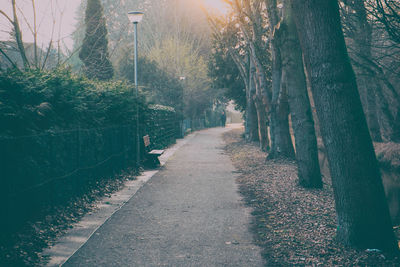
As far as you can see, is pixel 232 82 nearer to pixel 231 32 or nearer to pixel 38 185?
pixel 231 32

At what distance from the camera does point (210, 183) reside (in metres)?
11.3

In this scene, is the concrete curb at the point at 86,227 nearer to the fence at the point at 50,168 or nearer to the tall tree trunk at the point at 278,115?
the fence at the point at 50,168

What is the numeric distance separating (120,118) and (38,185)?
6.05 metres

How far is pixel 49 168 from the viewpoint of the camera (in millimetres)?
6750

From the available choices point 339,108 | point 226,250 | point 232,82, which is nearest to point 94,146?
point 226,250

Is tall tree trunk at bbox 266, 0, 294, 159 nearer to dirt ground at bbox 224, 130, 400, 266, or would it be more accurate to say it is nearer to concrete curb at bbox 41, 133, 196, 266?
dirt ground at bbox 224, 130, 400, 266

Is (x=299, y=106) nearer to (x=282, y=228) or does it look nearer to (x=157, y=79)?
(x=282, y=228)

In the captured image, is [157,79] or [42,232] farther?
[157,79]

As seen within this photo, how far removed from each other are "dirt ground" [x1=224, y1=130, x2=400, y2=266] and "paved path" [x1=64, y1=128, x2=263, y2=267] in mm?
274

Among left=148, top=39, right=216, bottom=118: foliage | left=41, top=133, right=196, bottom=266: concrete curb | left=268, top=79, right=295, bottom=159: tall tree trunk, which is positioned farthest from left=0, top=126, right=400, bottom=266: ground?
left=148, top=39, right=216, bottom=118: foliage

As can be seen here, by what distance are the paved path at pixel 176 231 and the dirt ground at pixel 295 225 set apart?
27cm

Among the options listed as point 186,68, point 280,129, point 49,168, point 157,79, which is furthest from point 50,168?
point 186,68

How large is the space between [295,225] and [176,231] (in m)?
1.91

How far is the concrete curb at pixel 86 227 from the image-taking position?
536 cm
